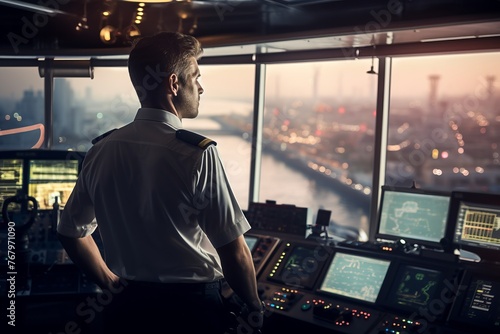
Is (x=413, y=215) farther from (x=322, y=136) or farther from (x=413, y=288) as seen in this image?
(x=322, y=136)

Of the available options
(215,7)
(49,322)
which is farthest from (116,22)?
(49,322)

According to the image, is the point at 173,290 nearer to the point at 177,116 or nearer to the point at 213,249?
the point at 213,249

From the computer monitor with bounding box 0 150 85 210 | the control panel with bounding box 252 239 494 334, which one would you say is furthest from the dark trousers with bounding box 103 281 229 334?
the computer monitor with bounding box 0 150 85 210

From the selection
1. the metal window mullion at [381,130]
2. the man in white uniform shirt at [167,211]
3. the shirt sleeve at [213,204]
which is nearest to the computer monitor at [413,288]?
the metal window mullion at [381,130]

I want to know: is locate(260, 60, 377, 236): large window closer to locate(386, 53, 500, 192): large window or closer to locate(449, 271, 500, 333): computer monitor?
Answer: locate(386, 53, 500, 192): large window

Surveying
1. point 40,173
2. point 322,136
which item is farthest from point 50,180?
point 322,136

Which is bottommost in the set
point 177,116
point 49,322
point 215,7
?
point 49,322
